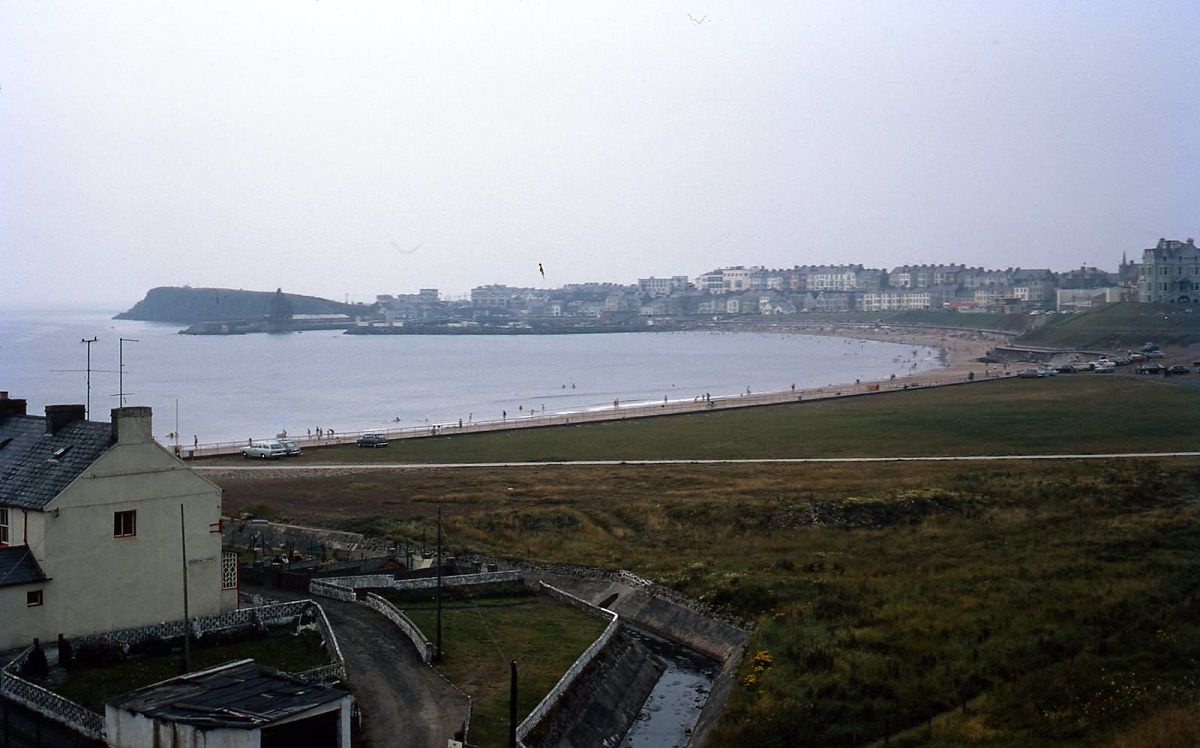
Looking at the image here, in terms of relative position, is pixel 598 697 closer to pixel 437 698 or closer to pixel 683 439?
pixel 437 698

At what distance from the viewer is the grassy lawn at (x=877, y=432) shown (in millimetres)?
60562

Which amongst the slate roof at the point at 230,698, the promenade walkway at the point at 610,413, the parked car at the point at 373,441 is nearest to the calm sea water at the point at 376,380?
the promenade walkway at the point at 610,413

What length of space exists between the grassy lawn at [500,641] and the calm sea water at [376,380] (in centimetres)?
3760

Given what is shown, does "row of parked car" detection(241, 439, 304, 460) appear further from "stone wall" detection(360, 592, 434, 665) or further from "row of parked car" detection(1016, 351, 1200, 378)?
"row of parked car" detection(1016, 351, 1200, 378)

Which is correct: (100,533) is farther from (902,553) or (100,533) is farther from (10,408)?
(902,553)

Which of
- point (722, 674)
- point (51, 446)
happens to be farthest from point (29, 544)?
point (722, 674)

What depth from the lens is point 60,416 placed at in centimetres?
2486

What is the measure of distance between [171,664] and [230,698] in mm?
5381

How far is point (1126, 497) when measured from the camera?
4312cm

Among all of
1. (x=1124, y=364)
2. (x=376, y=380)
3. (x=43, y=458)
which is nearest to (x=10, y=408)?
(x=43, y=458)

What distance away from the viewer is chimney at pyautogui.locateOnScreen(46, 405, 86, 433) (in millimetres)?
24734

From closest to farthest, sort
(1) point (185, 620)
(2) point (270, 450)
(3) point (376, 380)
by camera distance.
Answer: (1) point (185, 620) < (2) point (270, 450) < (3) point (376, 380)

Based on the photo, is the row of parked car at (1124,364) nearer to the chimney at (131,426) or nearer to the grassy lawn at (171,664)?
the grassy lawn at (171,664)

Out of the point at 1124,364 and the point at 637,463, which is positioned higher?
the point at 1124,364
